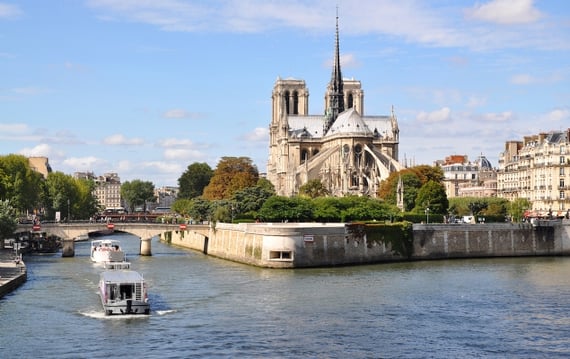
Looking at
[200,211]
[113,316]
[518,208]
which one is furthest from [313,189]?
[113,316]

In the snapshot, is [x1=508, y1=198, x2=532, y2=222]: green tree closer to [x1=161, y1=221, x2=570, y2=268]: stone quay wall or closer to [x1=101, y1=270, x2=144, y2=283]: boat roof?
[x1=161, y1=221, x2=570, y2=268]: stone quay wall

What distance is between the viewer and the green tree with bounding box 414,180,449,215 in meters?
98.8

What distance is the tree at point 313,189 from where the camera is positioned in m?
123

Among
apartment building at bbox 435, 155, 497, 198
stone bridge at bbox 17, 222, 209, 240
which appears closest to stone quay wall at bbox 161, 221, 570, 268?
stone bridge at bbox 17, 222, 209, 240

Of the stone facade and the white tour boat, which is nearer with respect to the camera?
the white tour boat

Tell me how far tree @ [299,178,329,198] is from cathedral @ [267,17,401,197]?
12.6 ft

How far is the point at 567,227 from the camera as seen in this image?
283 feet

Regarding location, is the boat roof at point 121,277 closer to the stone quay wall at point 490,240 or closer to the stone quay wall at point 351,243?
the stone quay wall at point 351,243

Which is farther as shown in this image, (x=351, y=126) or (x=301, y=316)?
(x=351, y=126)

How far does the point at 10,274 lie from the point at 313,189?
69.2 metres

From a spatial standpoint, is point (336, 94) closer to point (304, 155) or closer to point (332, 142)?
point (304, 155)

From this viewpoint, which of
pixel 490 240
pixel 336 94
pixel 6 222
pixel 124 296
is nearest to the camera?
pixel 124 296

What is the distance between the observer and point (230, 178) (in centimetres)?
13462

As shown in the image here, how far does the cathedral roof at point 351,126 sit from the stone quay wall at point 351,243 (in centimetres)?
4802
